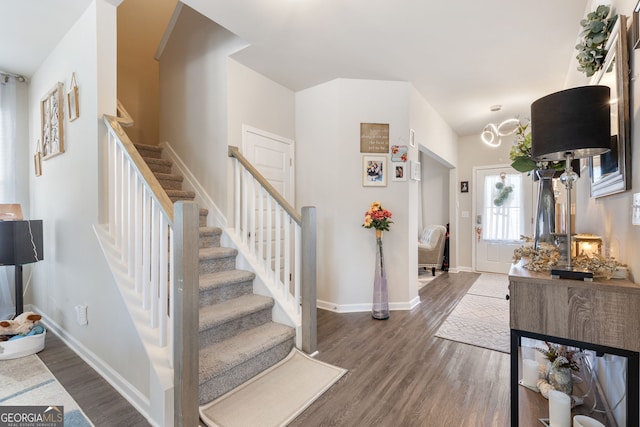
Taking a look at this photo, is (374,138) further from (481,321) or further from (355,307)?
(481,321)

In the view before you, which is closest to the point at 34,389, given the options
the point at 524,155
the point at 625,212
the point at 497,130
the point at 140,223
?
the point at 140,223

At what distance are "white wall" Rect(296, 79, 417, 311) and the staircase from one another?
48.0 inches

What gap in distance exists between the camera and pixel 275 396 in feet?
5.97

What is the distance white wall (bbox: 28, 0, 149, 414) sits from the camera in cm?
188

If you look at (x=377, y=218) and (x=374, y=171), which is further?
(x=374, y=171)

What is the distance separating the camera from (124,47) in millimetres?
4227

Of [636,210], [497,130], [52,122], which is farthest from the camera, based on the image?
[497,130]

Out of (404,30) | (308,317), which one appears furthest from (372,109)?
(308,317)

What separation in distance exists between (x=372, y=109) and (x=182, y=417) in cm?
334

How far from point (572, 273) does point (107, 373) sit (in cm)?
281

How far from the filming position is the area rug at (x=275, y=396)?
1.61 meters

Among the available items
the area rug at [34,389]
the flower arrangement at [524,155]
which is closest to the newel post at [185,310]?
Answer: the area rug at [34,389]

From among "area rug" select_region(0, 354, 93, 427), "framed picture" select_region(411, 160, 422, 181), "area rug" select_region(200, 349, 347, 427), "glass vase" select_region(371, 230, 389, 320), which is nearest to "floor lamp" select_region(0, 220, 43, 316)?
"area rug" select_region(0, 354, 93, 427)

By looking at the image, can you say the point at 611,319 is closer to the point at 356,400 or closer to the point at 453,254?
the point at 356,400
